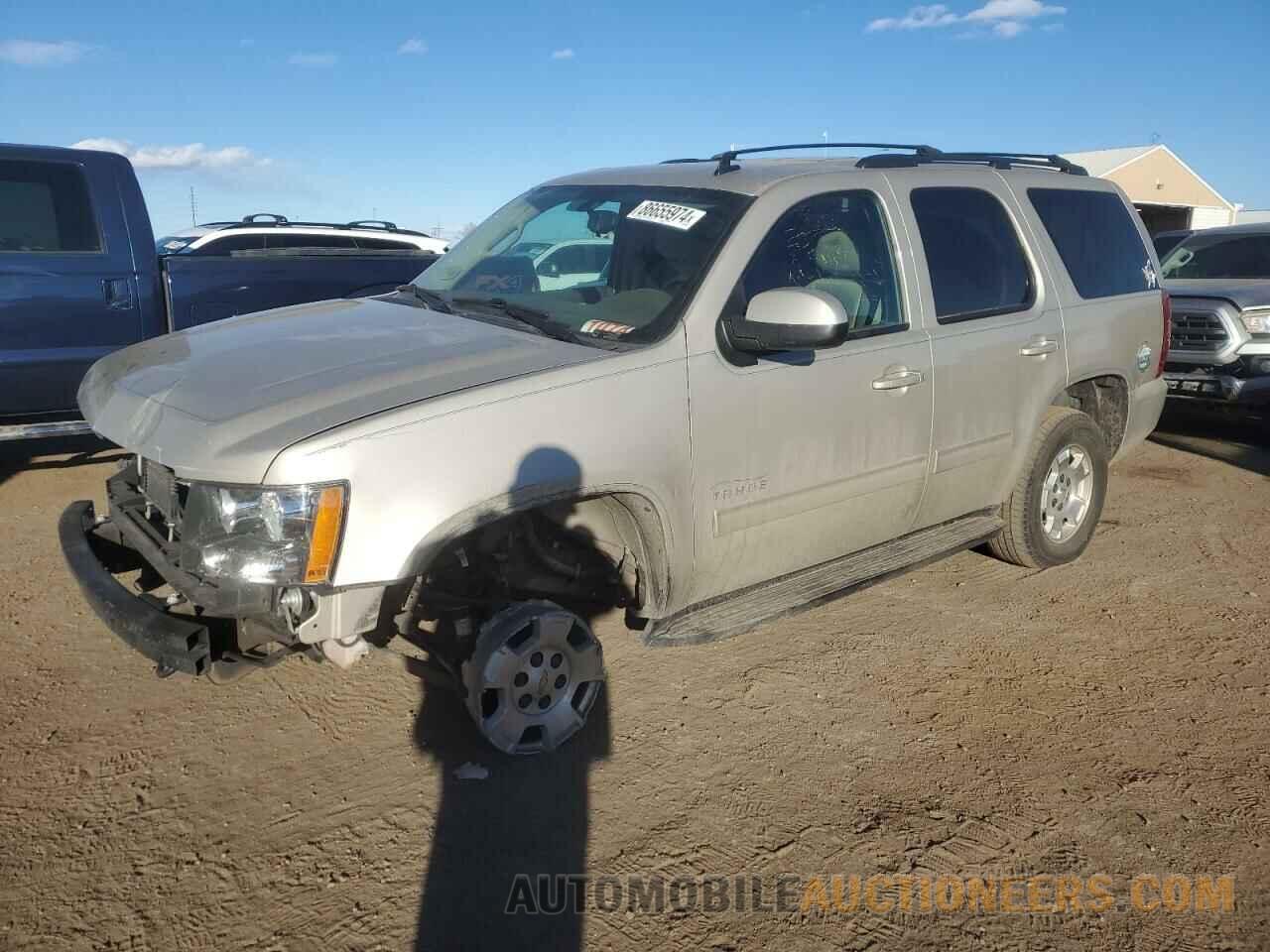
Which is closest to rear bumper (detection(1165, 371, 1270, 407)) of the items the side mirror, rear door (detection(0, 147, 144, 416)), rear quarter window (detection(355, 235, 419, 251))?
the side mirror

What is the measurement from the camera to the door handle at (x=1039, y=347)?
457cm

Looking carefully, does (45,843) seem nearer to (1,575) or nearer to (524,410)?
(524,410)

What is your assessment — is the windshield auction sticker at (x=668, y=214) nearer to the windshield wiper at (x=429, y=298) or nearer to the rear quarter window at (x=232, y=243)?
the windshield wiper at (x=429, y=298)

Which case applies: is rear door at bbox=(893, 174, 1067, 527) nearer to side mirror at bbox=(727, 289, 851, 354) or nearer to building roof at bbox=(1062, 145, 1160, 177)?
side mirror at bbox=(727, 289, 851, 354)

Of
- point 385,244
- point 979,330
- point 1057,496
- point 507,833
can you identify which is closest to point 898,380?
point 979,330

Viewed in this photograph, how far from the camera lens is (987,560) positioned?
543cm

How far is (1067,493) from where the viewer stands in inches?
204

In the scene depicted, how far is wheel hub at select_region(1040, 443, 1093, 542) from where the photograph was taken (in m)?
5.02

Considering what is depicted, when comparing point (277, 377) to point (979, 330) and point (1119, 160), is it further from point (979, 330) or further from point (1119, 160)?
point (1119, 160)

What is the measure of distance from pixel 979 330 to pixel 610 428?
206 centimetres

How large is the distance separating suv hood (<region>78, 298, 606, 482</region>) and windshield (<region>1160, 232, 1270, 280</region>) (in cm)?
826

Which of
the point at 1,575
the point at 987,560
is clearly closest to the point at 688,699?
the point at 987,560

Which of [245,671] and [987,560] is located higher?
[245,671]

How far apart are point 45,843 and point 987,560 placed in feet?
14.7
